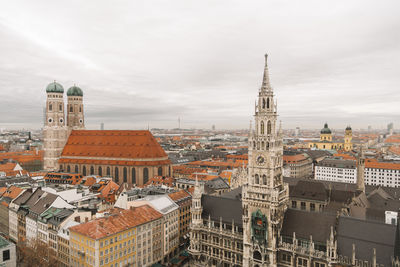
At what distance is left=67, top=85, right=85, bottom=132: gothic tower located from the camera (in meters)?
169

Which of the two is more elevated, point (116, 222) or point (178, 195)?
point (178, 195)

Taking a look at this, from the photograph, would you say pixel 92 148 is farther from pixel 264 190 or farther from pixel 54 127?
pixel 264 190

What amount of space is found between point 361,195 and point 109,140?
114 m

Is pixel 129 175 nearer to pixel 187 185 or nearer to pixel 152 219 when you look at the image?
pixel 187 185

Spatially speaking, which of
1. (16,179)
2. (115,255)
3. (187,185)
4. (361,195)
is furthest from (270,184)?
(16,179)

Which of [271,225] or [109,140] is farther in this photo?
[109,140]

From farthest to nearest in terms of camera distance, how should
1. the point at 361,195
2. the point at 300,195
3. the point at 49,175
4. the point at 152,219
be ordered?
1. the point at 49,175
2. the point at 300,195
3. the point at 361,195
4. the point at 152,219

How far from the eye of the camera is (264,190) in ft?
193

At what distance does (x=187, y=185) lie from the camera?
121 m

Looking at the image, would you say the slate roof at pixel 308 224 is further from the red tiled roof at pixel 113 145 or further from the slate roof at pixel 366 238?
the red tiled roof at pixel 113 145

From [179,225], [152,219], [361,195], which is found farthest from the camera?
[361,195]

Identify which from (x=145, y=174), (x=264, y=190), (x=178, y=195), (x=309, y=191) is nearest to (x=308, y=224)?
(x=264, y=190)

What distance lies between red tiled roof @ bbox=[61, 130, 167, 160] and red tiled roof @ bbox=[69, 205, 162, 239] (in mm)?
65122

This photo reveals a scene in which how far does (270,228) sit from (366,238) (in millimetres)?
16519
